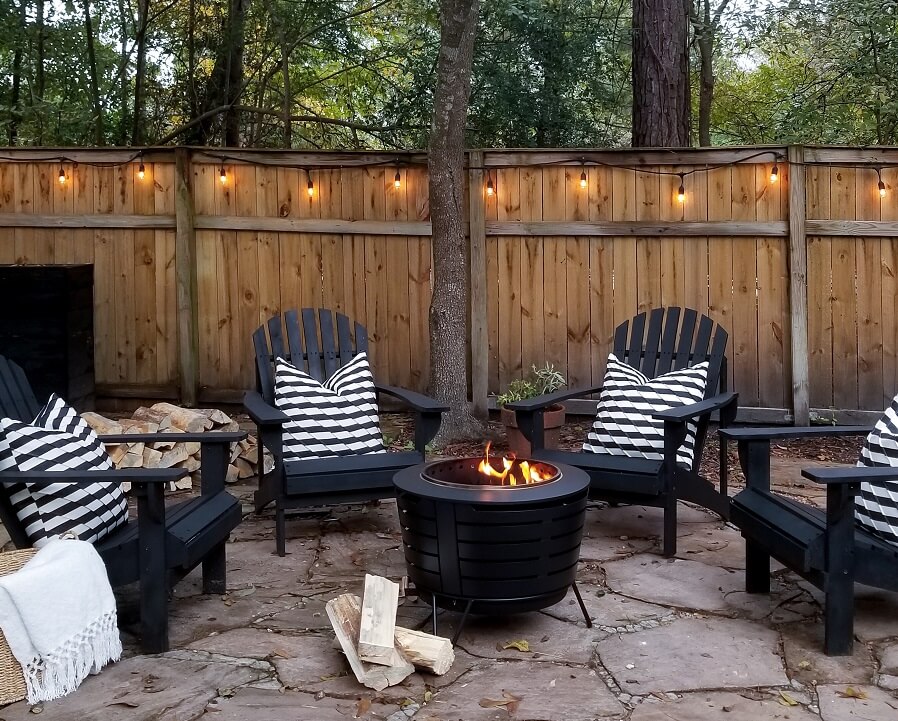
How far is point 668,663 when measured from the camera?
118 inches

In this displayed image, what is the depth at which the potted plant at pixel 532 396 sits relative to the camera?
552 centimetres

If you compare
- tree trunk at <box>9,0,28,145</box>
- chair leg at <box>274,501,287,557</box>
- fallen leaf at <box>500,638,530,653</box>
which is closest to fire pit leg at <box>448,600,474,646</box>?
fallen leaf at <box>500,638,530,653</box>

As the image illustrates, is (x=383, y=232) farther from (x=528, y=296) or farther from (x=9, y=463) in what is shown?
(x=9, y=463)

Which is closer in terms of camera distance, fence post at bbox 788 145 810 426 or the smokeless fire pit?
the smokeless fire pit

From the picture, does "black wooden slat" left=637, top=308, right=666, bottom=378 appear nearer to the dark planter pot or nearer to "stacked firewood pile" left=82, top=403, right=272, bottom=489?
the dark planter pot

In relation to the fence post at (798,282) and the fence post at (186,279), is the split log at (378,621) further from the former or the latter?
the fence post at (186,279)

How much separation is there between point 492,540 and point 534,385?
10.8ft

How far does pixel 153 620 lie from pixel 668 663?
151 centimetres

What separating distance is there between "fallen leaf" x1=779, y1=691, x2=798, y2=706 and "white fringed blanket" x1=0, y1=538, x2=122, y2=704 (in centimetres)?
186

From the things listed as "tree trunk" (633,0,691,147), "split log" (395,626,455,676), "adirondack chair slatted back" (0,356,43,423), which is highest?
"tree trunk" (633,0,691,147)

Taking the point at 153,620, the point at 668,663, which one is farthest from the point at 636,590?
the point at 153,620

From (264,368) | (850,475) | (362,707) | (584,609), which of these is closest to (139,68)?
(264,368)

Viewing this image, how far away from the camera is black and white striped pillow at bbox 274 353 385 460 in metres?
4.56

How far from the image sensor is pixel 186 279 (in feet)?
22.4
